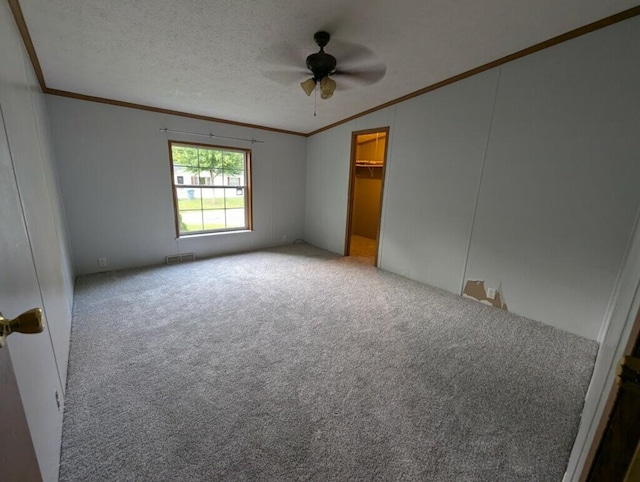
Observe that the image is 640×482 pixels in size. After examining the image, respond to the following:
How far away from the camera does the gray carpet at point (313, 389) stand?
48.3 inches

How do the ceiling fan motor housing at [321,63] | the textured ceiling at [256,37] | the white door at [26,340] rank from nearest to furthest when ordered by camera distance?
1. the white door at [26,340]
2. the textured ceiling at [256,37]
3. the ceiling fan motor housing at [321,63]

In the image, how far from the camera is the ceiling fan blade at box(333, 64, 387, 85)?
2.56 m

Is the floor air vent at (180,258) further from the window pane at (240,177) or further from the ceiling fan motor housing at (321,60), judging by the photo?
the ceiling fan motor housing at (321,60)

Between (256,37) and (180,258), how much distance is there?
10.5 feet

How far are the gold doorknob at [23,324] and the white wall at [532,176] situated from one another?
3.29 m

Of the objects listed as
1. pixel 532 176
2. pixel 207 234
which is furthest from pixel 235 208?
pixel 532 176

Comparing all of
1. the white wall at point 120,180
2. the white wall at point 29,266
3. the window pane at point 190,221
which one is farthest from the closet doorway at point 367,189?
the white wall at point 29,266

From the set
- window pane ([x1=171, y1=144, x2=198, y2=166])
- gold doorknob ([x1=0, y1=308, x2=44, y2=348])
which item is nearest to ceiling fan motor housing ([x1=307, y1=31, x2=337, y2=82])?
gold doorknob ([x1=0, y1=308, x2=44, y2=348])

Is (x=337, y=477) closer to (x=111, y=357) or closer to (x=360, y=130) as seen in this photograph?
(x=111, y=357)

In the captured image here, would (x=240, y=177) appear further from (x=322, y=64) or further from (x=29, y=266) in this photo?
(x=29, y=266)

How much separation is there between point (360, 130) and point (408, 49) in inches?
65.7

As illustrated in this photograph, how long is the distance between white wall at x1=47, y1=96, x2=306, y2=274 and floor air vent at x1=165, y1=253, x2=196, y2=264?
76mm

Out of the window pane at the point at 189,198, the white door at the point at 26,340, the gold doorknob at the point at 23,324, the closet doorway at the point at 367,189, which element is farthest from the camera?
the closet doorway at the point at 367,189

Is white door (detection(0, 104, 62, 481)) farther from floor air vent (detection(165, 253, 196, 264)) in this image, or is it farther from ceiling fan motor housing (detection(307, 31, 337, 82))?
floor air vent (detection(165, 253, 196, 264))
